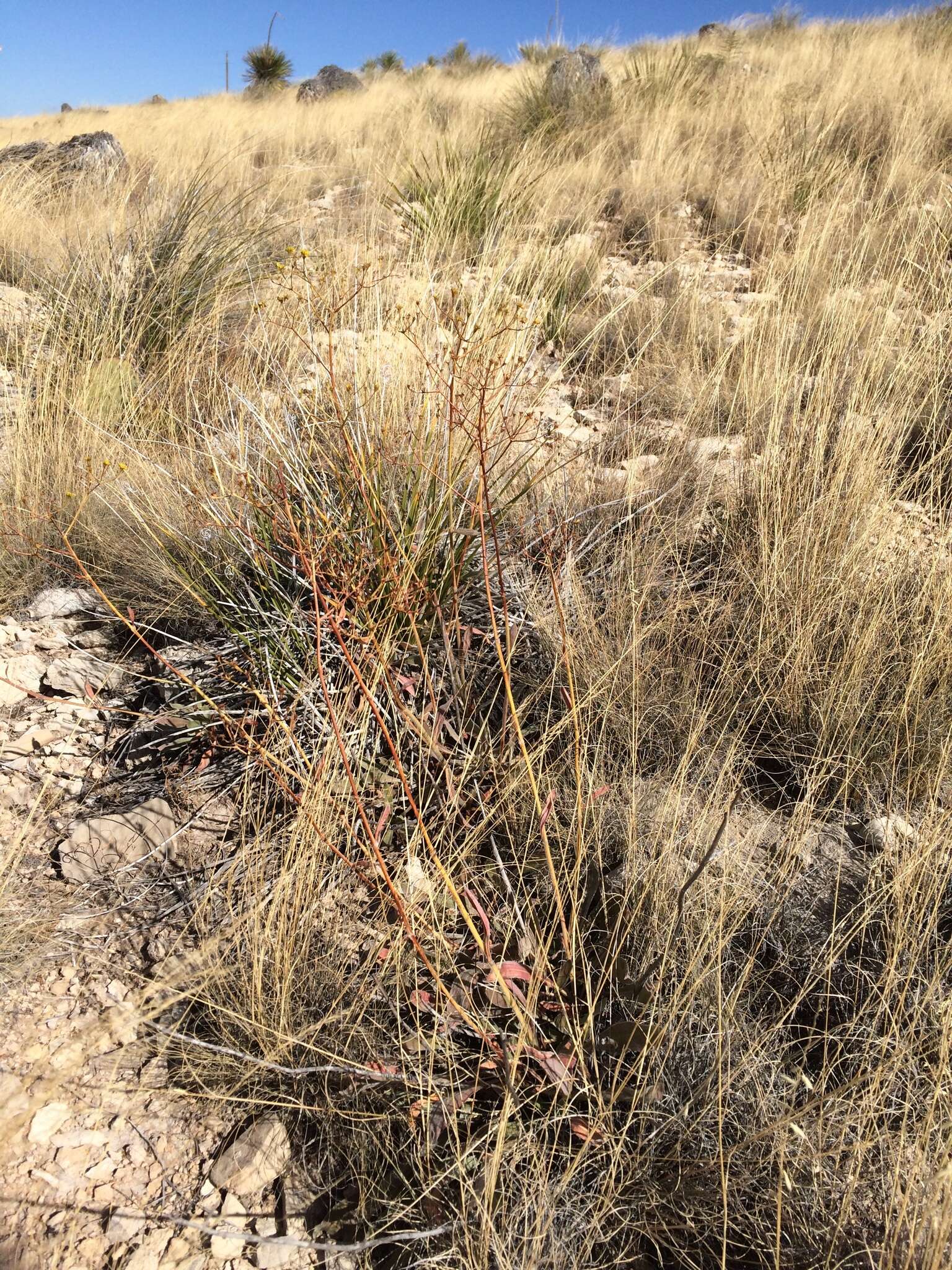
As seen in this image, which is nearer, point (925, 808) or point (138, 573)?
point (925, 808)

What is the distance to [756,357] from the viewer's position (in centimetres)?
276

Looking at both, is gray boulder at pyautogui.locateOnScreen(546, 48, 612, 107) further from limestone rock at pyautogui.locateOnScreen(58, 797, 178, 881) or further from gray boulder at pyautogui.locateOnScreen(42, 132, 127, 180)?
limestone rock at pyautogui.locateOnScreen(58, 797, 178, 881)

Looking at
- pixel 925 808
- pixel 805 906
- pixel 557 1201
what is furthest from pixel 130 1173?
pixel 925 808

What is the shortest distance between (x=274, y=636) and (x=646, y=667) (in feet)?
2.86

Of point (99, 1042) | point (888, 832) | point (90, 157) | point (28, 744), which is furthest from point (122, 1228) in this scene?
point (90, 157)

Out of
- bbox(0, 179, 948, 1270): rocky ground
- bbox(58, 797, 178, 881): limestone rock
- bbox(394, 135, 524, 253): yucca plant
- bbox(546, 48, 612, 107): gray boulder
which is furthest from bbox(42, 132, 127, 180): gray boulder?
bbox(58, 797, 178, 881): limestone rock

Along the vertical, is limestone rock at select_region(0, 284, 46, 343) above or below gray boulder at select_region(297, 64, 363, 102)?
below

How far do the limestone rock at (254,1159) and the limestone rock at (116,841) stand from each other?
1.95 feet

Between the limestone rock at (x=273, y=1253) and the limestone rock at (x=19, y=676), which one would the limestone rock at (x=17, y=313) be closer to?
the limestone rock at (x=19, y=676)

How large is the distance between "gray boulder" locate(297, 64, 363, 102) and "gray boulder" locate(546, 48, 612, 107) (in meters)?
5.82

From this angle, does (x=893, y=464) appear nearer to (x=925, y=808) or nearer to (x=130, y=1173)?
(x=925, y=808)

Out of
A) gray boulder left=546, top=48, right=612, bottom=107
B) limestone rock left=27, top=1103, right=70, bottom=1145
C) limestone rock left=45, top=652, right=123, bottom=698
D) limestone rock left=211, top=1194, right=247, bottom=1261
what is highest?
gray boulder left=546, top=48, right=612, bottom=107

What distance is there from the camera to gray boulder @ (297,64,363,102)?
11750mm

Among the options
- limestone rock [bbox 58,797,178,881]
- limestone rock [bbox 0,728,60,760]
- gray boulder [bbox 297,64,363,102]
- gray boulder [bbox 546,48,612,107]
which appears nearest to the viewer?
limestone rock [bbox 58,797,178,881]
